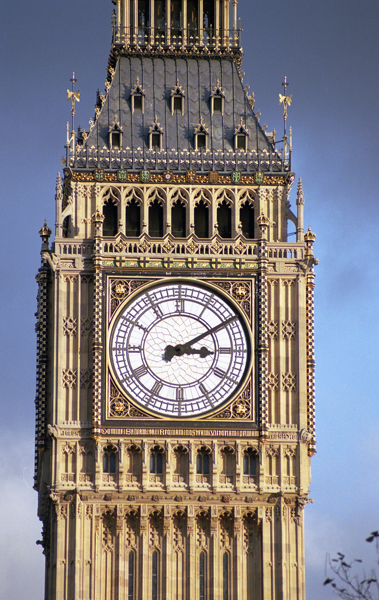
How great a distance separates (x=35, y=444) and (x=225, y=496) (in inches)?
191

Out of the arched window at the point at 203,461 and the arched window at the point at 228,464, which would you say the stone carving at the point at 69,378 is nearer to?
the arched window at the point at 203,461

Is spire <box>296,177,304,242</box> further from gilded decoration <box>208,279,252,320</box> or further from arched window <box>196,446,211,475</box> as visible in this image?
arched window <box>196,446,211,475</box>

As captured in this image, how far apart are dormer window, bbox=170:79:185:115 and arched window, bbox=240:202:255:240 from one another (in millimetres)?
3022

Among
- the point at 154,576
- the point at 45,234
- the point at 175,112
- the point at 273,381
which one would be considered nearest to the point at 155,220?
the point at 45,234

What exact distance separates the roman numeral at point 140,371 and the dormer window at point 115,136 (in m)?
5.96

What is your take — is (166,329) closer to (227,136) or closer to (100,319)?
(100,319)

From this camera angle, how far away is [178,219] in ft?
147

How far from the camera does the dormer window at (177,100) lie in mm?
45969

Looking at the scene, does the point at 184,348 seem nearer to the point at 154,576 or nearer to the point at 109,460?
the point at 109,460

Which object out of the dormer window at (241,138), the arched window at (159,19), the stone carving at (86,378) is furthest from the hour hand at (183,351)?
the arched window at (159,19)

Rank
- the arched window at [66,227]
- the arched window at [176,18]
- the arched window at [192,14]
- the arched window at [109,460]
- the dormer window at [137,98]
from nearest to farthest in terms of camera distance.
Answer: the arched window at [109,460] < the arched window at [66,227] < the dormer window at [137,98] < the arched window at [176,18] < the arched window at [192,14]

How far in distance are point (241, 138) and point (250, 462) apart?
8.44 meters

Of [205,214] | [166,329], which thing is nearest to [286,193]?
[205,214]

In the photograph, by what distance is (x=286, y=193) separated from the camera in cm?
4509
